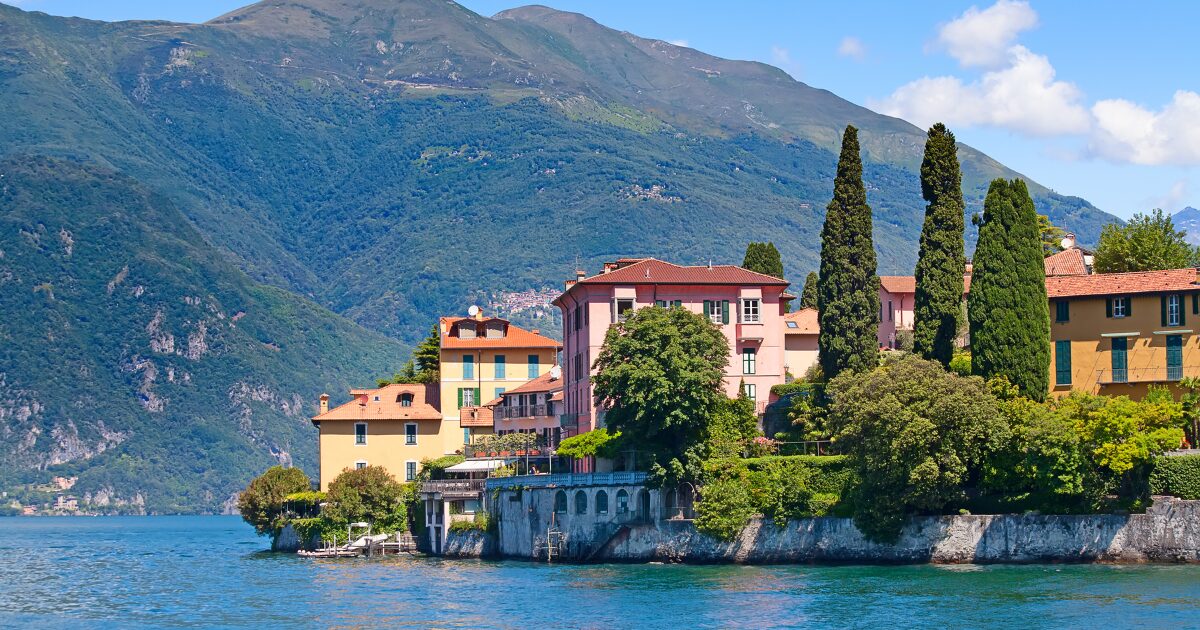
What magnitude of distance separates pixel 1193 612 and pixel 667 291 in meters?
44.9

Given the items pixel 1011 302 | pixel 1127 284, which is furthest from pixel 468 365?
pixel 1127 284

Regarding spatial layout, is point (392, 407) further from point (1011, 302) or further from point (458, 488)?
point (1011, 302)

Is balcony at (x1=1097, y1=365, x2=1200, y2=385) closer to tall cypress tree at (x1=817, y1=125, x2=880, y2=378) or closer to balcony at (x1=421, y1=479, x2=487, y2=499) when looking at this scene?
tall cypress tree at (x1=817, y1=125, x2=880, y2=378)

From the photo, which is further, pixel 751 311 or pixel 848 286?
pixel 751 311

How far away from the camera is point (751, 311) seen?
101 meters

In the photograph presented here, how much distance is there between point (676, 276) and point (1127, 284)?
84.5 ft

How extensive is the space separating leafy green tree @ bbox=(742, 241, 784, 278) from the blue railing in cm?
3558

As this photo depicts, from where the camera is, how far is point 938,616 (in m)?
62.2

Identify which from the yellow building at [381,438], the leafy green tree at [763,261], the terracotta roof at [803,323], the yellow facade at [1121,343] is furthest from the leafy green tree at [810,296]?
the yellow facade at [1121,343]

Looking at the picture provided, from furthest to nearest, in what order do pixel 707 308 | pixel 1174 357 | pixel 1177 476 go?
pixel 707 308 < pixel 1174 357 < pixel 1177 476

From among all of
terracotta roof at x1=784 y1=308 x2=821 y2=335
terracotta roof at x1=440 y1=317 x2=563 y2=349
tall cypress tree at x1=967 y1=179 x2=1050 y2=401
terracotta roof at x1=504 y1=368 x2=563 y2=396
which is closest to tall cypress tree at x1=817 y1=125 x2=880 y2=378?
tall cypress tree at x1=967 y1=179 x2=1050 y2=401

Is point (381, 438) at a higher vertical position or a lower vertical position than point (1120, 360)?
lower

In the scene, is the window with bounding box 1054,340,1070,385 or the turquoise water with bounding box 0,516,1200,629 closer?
the turquoise water with bounding box 0,516,1200,629

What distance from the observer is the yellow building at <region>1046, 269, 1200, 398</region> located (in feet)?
275
